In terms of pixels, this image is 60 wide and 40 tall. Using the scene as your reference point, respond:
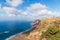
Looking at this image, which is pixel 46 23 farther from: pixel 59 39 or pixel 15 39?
pixel 59 39

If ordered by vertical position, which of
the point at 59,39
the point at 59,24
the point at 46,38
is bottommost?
the point at 59,39

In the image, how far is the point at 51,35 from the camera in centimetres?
9975

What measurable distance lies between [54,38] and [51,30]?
36.9 feet

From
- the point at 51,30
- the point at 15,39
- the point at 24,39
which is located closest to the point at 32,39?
the point at 24,39

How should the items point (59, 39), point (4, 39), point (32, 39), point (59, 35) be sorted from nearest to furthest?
point (59, 39) → point (59, 35) → point (32, 39) → point (4, 39)

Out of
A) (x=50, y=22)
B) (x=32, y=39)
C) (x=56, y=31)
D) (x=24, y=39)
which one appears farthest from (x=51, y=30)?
(x=50, y=22)

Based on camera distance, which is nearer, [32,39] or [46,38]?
[46,38]

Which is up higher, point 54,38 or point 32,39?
point 32,39

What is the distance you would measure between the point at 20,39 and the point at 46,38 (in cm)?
5369

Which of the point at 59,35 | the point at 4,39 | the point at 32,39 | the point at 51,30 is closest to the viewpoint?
the point at 59,35

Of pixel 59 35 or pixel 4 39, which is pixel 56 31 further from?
pixel 4 39

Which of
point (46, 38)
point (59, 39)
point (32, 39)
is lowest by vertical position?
point (59, 39)

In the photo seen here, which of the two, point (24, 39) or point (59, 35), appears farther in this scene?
point (24, 39)

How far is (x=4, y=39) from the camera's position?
165m
